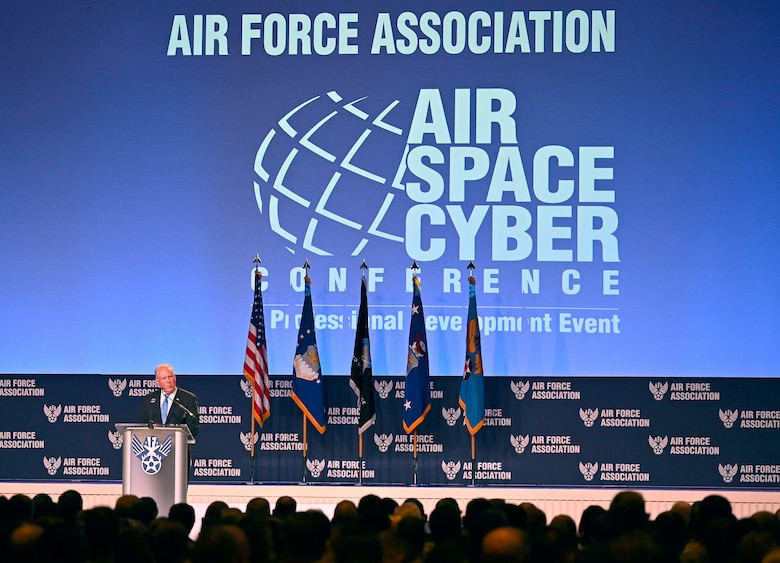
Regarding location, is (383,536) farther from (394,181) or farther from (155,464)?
(394,181)

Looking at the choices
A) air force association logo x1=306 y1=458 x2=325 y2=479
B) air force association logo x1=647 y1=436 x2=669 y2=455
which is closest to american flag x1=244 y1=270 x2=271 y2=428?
air force association logo x1=306 y1=458 x2=325 y2=479

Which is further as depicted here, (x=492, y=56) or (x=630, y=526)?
(x=492, y=56)

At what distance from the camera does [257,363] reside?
9.72m

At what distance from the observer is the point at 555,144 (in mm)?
10062

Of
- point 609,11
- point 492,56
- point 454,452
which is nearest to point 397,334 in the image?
point 454,452

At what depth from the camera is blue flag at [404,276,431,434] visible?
9703mm

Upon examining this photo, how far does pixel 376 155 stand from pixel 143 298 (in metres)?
2.35

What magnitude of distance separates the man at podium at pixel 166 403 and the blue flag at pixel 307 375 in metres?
1.45

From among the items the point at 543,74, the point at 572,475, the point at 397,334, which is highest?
the point at 543,74

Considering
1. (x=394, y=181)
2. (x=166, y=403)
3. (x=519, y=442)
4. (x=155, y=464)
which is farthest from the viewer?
(x=394, y=181)

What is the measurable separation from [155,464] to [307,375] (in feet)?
8.60

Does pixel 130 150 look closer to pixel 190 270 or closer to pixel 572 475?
pixel 190 270

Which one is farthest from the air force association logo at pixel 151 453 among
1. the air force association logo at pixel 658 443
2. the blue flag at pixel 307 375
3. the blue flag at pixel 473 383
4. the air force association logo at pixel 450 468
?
the air force association logo at pixel 658 443

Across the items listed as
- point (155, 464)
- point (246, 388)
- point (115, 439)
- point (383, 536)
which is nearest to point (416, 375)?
point (246, 388)
